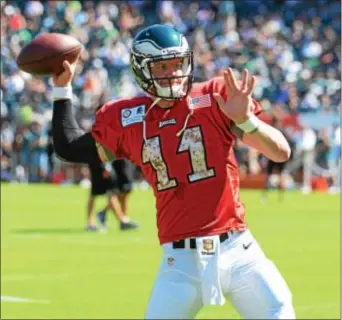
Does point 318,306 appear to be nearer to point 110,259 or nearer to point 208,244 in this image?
point 110,259

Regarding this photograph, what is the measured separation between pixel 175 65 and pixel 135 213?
12.5 meters

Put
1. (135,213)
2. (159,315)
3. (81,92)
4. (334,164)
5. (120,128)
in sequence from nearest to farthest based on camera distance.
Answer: (159,315), (120,128), (135,213), (334,164), (81,92)

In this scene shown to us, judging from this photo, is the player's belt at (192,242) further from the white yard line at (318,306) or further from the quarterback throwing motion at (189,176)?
the white yard line at (318,306)

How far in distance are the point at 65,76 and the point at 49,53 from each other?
255 millimetres

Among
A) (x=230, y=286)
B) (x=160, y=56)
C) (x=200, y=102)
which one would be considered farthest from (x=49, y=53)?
(x=230, y=286)

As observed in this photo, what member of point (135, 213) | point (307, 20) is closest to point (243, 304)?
point (135, 213)

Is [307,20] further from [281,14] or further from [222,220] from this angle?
[222,220]

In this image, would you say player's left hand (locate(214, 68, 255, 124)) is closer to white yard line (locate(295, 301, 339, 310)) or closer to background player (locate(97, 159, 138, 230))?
white yard line (locate(295, 301, 339, 310))

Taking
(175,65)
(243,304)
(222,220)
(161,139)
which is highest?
(175,65)

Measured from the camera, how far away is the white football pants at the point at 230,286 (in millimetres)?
4805

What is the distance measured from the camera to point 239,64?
3005cm

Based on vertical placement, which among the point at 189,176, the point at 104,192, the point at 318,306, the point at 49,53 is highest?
the point at 49,53

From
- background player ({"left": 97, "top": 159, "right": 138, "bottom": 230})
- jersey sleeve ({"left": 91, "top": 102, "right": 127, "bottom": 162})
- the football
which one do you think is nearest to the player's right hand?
the football

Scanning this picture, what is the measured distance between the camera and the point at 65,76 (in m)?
5.36
